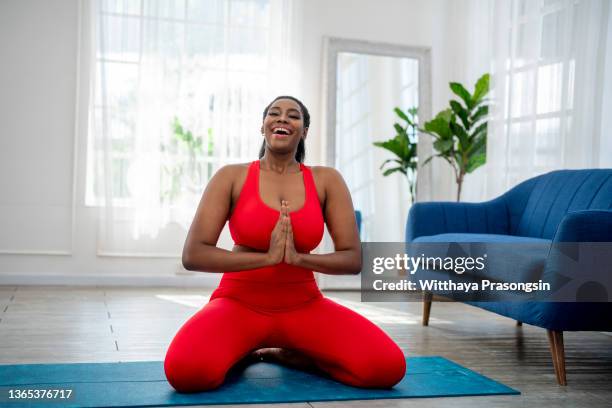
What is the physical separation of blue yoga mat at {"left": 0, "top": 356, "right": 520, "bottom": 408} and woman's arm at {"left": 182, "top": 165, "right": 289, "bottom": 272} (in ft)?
1.28

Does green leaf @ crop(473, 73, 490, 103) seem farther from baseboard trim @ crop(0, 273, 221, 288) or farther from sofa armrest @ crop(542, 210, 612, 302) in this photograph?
sofa armrest @ crop(542, 210, 612, 302)

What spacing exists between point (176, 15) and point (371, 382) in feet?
12.3

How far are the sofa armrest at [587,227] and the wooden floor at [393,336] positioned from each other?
519 millimetres

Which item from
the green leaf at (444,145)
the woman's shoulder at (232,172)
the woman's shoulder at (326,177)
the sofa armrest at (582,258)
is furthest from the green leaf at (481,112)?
the woman's shoulder at (232,172)

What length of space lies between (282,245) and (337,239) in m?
0.30

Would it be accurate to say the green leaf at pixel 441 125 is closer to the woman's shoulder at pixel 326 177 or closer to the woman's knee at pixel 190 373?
the woman's shoulder at pixel 326 177

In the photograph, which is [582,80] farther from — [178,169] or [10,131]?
[10,131]

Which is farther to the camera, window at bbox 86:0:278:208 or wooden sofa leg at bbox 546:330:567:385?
window at bbox 86:0:278:208

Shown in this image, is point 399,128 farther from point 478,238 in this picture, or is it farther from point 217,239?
point 217,239

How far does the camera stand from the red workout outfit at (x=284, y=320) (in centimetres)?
224

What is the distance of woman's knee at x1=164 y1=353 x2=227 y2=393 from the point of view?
82.7 inches

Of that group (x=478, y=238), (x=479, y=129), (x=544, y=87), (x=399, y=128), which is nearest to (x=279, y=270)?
(x=478, y=238)

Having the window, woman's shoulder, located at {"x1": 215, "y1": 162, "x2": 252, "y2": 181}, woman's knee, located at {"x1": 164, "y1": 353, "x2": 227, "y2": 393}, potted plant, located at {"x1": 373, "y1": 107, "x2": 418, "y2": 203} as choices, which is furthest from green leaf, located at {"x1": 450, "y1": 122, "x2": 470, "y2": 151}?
woman's knee, located at {"x1": 164, "y1": 353, "x2": 227, "y2": 393}

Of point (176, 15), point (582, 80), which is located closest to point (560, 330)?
point (582, 80)
